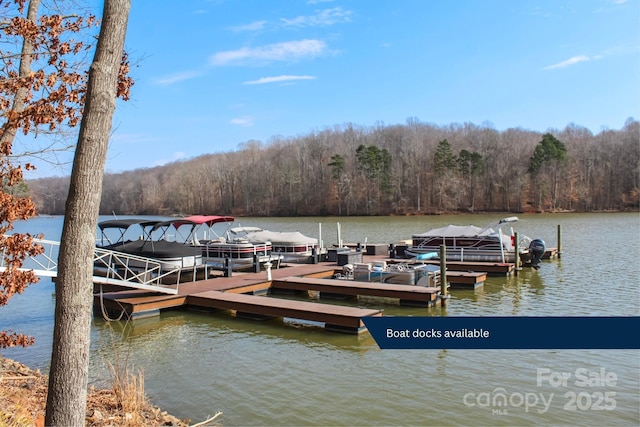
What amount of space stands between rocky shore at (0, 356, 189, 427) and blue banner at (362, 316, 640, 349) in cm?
313

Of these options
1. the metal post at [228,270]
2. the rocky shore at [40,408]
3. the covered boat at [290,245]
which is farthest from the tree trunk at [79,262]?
the covered boat at [290,245]

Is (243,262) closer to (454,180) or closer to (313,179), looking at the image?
(454,180)

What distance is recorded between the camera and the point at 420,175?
87.6 metres

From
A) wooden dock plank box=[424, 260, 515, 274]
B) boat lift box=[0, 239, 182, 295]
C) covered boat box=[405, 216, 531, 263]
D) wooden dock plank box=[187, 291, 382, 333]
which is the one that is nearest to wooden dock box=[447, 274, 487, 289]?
wooden dock plank box=[424, 260, 515, 274]

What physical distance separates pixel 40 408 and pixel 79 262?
296 centimetres

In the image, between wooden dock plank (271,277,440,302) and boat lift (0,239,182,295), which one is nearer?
boat lift (0,239,182,295)

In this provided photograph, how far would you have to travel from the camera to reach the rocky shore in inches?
193

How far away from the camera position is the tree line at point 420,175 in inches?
3022

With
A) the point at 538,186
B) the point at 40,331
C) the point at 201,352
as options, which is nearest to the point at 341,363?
the point at 201,352

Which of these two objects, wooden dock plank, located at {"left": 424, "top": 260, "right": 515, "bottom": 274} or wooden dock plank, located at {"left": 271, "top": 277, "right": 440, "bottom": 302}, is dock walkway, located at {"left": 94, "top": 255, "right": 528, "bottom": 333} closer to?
wooden dock plank, located at {"left": 271, "top": 277, "right": 440, "bottom": 302}

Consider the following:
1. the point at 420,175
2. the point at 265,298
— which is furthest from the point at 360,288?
the point at 420,175

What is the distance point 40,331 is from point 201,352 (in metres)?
5.78

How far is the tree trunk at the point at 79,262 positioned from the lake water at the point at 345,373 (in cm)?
278

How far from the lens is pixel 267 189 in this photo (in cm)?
10031
